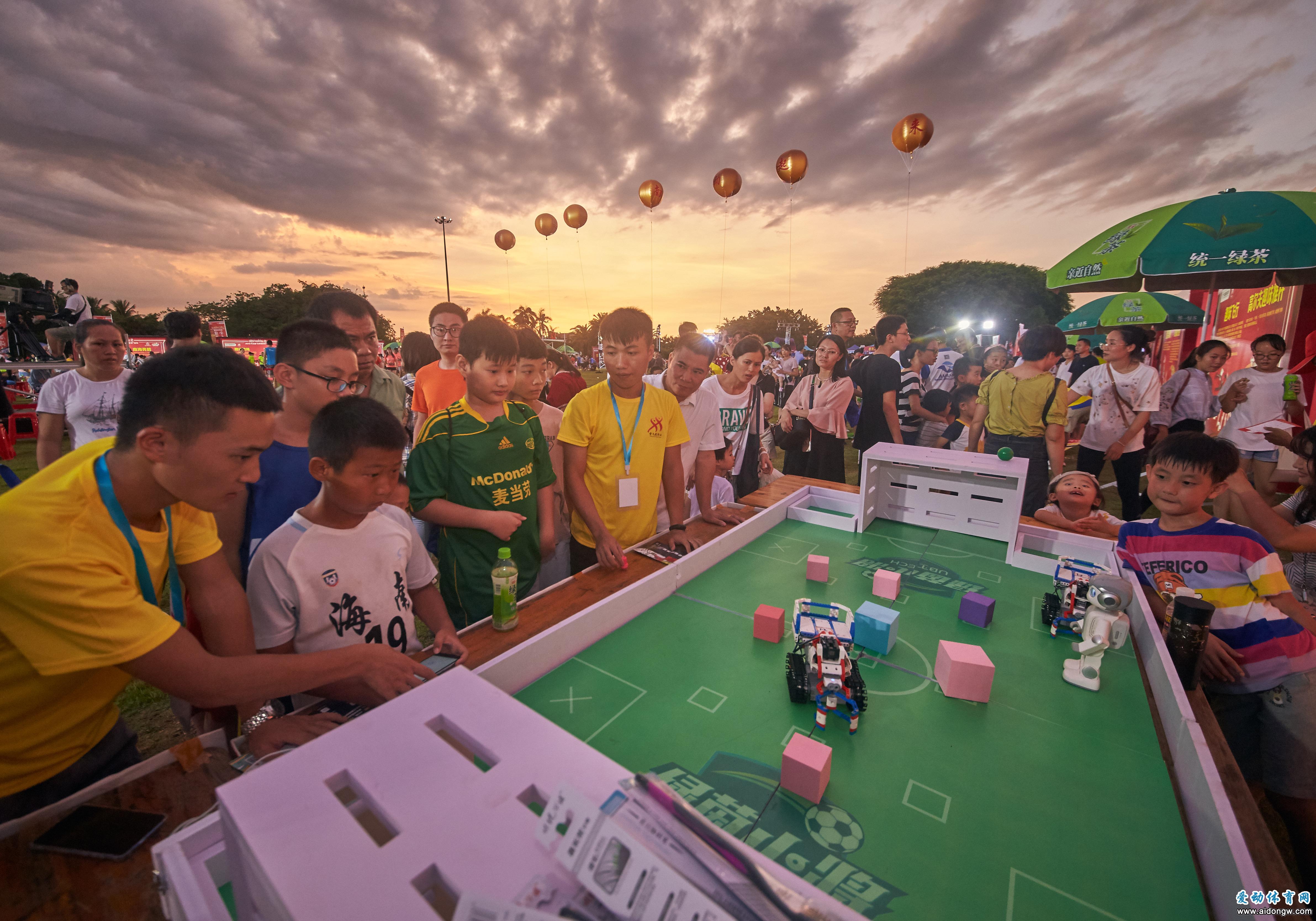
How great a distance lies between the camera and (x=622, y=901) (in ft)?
1.82

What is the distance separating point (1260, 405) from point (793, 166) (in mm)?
6064

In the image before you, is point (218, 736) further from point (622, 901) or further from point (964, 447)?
point (964, 447)

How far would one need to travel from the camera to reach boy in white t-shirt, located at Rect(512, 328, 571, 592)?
2.84 metres

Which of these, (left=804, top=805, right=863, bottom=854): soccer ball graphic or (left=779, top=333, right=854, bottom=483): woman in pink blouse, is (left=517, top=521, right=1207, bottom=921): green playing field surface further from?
(left=779, top=333, right=854, bottom=483): woman in pink blouse

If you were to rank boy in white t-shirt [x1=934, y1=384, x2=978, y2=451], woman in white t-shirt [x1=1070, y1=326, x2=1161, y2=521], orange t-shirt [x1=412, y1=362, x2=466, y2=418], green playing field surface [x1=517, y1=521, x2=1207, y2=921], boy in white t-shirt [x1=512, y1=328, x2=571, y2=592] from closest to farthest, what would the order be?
green playing field surface [x1=517, y1=521, x2=1207, y2=921] → boy in white t-shirt [x1=512, y1=328, x2=571, y2=592] → orange t-shirt [x1=412, y1=362, x2=466, y2=418] → woman in white t-shirt [x1=1070, y1=326, x2=1161, y2=521] → boy in white t-shirt [x1=934, y1=384, x2=978, y2=451]

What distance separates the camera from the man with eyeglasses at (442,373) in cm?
376

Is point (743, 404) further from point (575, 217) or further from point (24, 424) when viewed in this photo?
point (24, 424)

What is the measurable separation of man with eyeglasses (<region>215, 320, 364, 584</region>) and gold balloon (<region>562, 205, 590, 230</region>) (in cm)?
1023

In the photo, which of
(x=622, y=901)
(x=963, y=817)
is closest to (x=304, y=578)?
(x=622, y=901)

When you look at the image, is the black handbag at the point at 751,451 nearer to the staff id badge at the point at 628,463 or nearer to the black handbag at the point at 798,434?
the black handbag at the point at 798,434

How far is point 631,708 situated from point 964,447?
16.9ft

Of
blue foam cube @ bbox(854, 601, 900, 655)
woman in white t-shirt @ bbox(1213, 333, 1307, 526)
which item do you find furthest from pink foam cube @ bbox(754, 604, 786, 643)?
woman in white t-shirt @ bbox(1213, 333, 1307, 526)

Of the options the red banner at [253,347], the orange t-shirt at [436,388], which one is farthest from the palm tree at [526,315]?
the orange t-shirt at [436,388]

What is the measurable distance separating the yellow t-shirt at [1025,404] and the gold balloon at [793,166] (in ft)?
15.9
